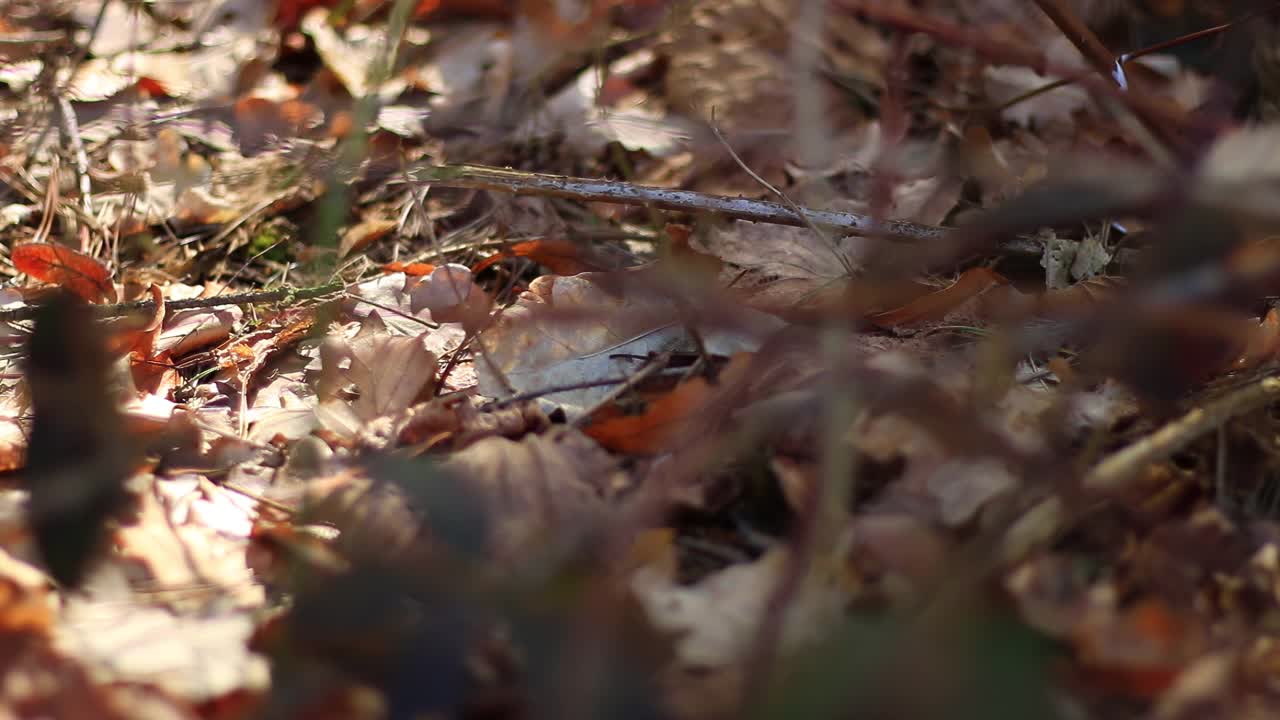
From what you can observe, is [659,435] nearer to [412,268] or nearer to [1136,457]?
[1136,457]

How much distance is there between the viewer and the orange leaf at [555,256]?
1.52 m

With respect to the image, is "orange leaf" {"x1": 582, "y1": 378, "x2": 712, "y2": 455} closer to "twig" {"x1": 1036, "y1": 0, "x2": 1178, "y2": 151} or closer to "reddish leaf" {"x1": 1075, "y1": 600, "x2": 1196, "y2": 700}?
"reddish leaf" {"x1": 1075, "y1": 600, "x2": 1196, "y2": 700}

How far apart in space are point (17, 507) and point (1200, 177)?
116cm

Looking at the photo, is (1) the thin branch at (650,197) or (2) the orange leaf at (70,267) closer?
(1) the thin branch at (650,197)

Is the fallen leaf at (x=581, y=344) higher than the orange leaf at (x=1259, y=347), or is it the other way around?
the orange leaf at (x=1259, y=347)

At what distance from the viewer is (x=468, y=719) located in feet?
2.43

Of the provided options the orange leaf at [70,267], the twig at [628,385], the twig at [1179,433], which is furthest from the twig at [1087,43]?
the orange leaf at [70,267]

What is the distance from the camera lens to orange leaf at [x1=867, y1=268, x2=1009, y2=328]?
4.28 feet

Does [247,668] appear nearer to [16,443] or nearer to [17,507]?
[17,507]

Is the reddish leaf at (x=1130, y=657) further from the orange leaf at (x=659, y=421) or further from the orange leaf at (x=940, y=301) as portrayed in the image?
the orange leaf at (x=940, y=301)

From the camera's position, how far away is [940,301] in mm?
1322

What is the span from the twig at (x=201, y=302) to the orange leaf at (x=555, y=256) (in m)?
0.28

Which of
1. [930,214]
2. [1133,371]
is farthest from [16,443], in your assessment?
[930,214]

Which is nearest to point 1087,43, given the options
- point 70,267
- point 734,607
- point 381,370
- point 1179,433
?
point 1179,433
